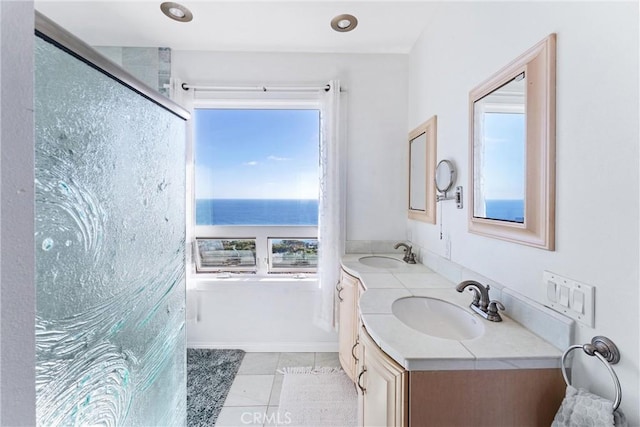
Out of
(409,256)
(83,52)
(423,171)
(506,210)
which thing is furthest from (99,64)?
(409,256)

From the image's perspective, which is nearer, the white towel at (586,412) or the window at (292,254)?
the white towel at (586,412)

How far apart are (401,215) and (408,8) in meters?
1.51

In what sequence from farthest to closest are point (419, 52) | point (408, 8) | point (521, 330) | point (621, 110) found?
point (419, 52) < point (408, 8) < point (521, 330) < point (621, 110)

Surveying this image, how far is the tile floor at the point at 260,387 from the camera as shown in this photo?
1552mm

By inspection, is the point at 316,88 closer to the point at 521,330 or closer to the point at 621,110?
the point at 621,110

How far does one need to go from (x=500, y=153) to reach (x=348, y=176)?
49.4 inches

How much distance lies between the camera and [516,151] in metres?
0.97

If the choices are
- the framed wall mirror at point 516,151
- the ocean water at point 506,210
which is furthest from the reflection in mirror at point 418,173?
the ocean water at point 506,210

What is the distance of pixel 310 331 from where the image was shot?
2.22m

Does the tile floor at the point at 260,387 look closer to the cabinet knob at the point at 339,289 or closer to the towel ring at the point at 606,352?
the cabinet knob at the point at 339,289

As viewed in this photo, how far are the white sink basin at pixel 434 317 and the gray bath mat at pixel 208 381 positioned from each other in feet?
4.58

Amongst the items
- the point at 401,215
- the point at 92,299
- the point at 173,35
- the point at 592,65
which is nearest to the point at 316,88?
the point at 173,35

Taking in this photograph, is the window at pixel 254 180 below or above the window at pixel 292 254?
above

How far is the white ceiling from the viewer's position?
1641 mm
